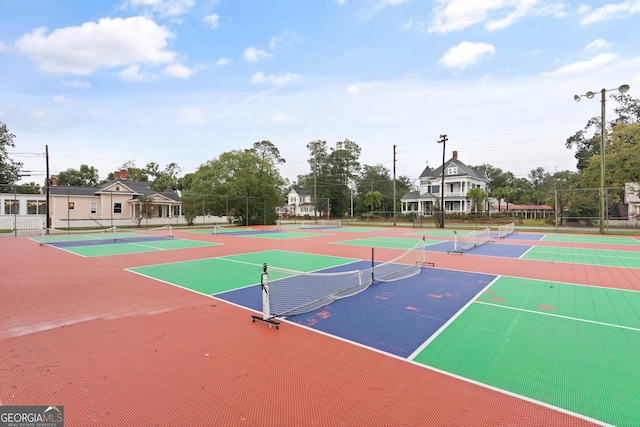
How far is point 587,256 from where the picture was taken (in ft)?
45.3

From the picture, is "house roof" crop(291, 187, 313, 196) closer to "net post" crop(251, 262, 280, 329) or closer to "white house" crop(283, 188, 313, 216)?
"white house" crop(283, 188, 313, 216)

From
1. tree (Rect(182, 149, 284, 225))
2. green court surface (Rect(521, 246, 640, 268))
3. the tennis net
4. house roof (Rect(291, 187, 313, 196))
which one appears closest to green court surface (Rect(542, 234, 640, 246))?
green court surface (Rect(521, 246, 640, 268))

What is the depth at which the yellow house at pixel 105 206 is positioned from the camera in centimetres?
Result: 3475

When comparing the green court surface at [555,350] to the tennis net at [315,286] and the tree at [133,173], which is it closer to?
the tennis net at [315,286]

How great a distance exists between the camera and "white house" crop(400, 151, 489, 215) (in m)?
52.7

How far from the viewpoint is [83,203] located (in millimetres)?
36750

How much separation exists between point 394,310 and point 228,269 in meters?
6.43

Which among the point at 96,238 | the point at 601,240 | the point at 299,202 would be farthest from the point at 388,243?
the point at 299,202

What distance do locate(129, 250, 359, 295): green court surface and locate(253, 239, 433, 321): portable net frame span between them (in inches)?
41.8

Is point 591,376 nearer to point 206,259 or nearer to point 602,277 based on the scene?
point 602,277

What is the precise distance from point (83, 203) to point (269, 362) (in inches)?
1664

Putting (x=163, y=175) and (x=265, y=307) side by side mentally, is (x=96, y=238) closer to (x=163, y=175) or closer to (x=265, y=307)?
(x=265, y=307)

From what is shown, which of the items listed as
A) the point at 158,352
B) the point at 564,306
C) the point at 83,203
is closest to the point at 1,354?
the point at 158,352

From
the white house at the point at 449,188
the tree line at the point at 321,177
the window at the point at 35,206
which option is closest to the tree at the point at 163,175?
the tree line at the point at 321,177
